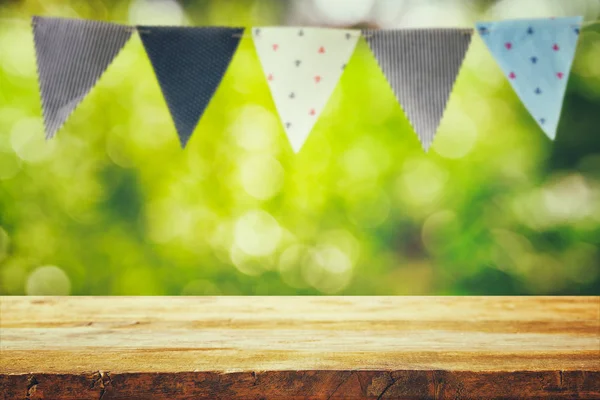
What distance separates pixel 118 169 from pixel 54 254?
576 mm

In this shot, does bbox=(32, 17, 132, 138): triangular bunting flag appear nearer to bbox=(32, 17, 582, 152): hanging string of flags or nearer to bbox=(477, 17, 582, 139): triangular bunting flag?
bbox=(32, 17, 582, 152): hanging string of flags

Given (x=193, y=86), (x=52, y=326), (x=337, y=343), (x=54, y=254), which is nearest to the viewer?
(x=337, y=343)

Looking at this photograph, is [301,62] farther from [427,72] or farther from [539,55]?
[539,55]

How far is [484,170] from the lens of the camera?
9.11ft

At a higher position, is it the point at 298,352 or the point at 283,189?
the point at 283,189

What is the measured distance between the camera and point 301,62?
129 centimetres

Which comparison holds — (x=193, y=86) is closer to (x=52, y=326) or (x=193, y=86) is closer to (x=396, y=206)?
(x=52, y=326)

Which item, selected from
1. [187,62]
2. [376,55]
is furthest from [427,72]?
[187,62]

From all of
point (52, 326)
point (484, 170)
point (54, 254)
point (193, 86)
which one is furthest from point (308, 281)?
point (52, 326)

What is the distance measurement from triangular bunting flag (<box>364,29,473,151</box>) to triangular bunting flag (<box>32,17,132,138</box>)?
2.33 ft

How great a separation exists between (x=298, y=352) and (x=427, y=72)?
2.88ft

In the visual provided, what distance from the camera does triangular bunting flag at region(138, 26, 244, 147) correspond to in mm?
1251

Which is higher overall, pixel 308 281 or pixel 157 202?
pixel 157 202

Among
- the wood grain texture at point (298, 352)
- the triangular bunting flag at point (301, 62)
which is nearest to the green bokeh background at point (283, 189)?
the triangular bunting flag at point (301, 62)
